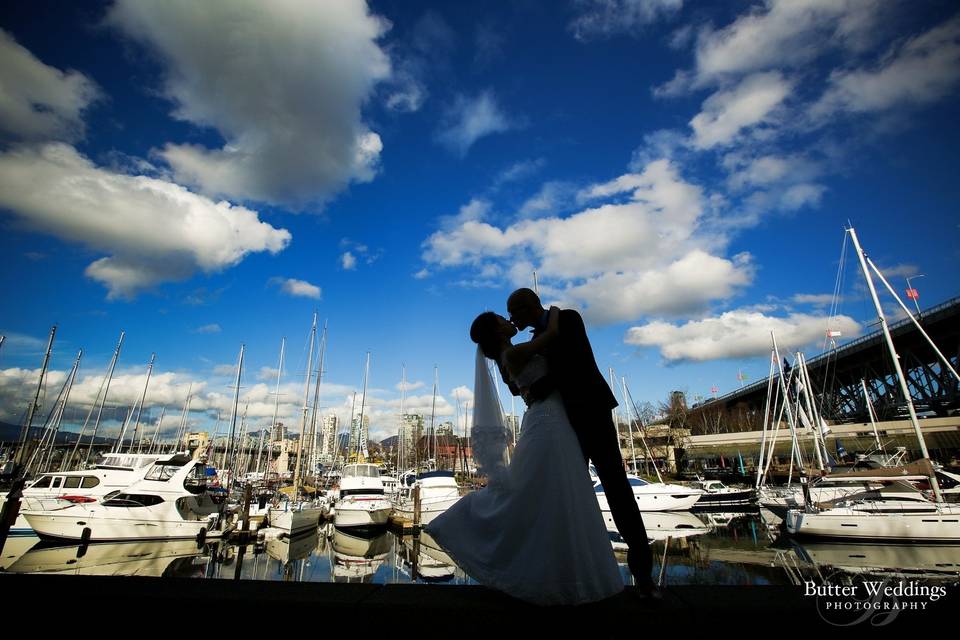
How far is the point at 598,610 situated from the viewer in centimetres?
223

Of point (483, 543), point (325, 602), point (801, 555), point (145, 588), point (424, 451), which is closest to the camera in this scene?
point (325, 602)

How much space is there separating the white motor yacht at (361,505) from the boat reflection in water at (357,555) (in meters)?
0.75

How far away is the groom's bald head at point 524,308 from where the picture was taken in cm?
321

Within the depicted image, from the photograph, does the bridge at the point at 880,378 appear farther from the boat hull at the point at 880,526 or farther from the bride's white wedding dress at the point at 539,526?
the bride's white wedding dress at the point at 539,526

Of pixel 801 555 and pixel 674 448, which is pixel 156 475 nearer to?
pixel 801 555

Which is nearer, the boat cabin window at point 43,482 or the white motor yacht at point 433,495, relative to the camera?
the boat cabin window at point 43,482

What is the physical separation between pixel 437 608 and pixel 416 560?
1636 centimetres

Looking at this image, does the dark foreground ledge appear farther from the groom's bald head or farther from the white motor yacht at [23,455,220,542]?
the white motor yacht at [23,455,220,542]

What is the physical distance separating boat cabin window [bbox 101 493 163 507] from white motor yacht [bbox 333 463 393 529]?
8310 millimetres

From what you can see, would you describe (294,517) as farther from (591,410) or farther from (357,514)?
(591,410)

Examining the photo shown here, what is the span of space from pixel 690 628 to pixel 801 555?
17873mm

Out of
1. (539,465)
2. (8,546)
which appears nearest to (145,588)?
(539,465)

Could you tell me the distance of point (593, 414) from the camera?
278 cm

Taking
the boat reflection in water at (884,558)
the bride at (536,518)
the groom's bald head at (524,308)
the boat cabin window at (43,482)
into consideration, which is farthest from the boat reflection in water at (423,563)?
the boat cabin window at (43,482)
